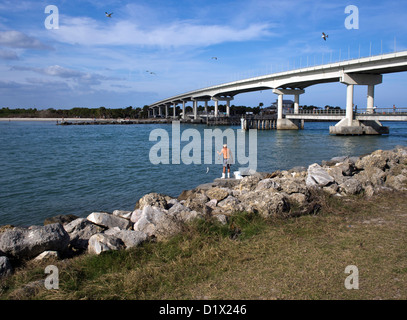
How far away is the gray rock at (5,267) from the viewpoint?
534 centimetres

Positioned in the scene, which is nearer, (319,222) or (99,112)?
(319,222)

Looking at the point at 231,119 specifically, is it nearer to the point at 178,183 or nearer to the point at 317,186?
the point at 178,183

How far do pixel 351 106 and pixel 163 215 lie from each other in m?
46.6

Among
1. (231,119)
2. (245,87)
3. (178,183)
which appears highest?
(245,87)

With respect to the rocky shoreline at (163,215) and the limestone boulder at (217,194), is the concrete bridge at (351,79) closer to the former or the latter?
the rocky shoreline at (163,215)

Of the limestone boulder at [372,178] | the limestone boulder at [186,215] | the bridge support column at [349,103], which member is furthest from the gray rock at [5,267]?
the bridge support column at [349,103]

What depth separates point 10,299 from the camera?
180 inches

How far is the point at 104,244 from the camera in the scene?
6.13m

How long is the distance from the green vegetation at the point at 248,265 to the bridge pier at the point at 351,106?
4399 centimetres

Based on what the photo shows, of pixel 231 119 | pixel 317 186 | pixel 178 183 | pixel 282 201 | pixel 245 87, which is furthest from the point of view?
pixel 231 119

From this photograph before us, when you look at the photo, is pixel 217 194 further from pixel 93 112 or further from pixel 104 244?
pixel 93 112

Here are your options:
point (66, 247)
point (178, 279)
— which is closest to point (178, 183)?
point (66, 247)

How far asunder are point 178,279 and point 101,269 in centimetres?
141
